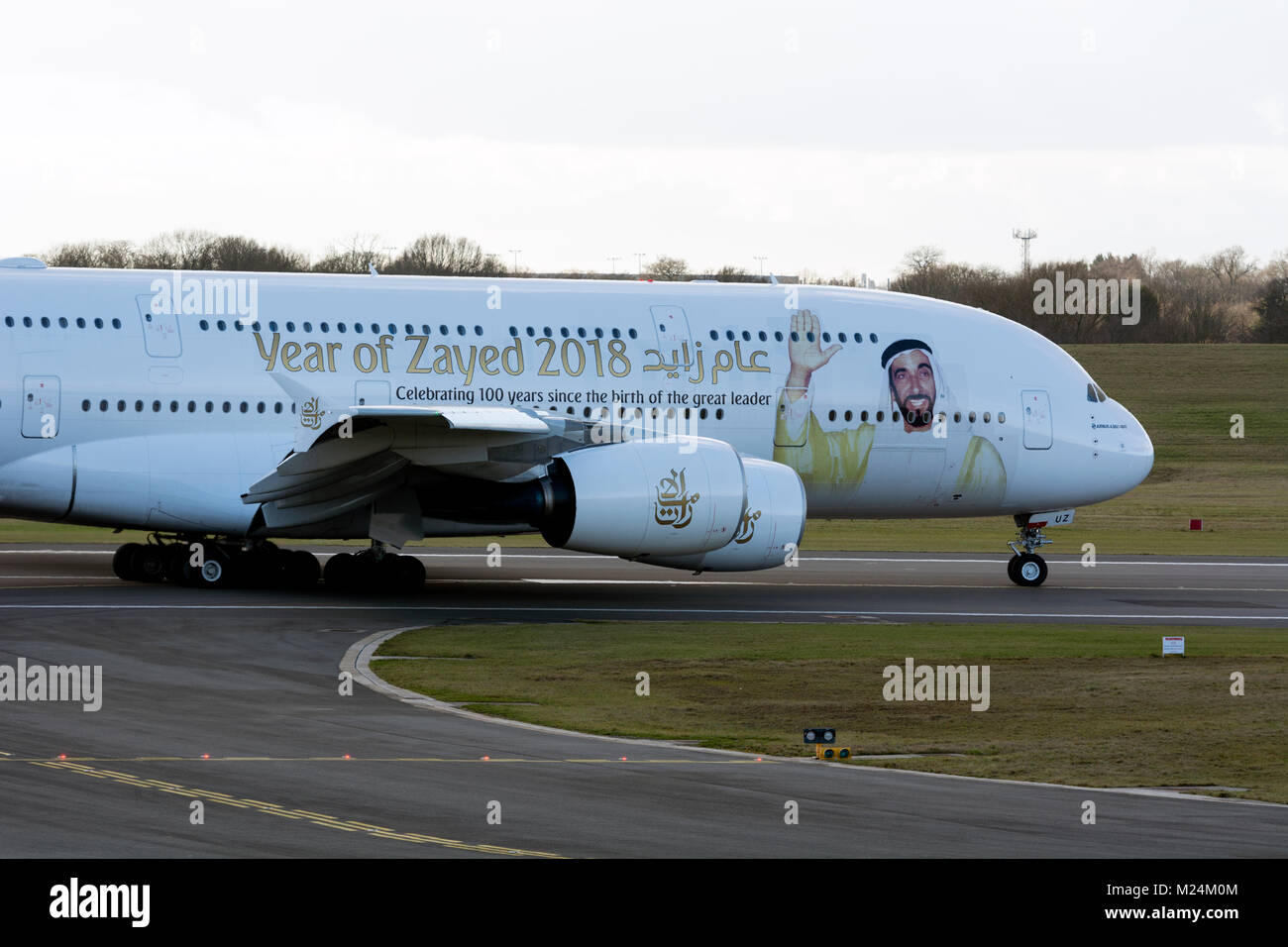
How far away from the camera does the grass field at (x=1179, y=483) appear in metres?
37.4

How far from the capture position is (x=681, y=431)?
24.8 metres

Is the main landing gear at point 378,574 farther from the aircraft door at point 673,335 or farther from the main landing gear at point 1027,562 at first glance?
the main landing gear at point 1027,562

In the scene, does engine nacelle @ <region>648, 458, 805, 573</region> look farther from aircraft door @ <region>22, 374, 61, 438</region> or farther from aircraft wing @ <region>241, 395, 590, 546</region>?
aircraft door @ <region>22, 374, 61, 438</region>

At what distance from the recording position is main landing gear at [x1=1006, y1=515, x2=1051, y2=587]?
27578 mm

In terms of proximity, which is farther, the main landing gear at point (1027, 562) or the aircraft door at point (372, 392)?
the main landing gear at point (1027, 562)

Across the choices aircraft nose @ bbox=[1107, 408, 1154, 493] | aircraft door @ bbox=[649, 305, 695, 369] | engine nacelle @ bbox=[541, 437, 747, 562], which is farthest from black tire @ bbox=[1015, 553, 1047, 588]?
engine nacelle @ bbox=[541, 437, 747, 562]

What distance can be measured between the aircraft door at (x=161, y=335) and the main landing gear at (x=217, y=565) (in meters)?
3.02

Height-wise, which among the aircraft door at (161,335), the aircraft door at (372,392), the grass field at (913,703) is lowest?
the grass field at (913,703)

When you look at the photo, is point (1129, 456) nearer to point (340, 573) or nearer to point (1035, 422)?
point (1035, 422)

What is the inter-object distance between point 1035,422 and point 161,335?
1378 cm

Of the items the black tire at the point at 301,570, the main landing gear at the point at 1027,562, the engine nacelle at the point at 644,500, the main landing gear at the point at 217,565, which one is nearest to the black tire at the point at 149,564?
the main landing gear at the point at 217,565
